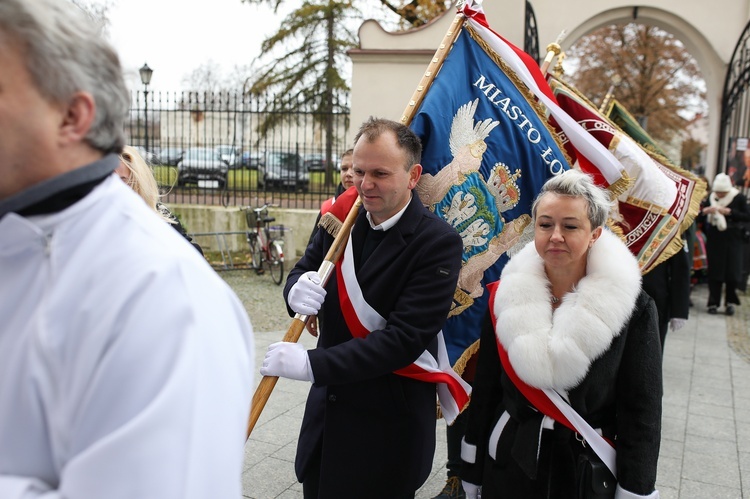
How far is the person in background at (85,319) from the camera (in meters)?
0.87

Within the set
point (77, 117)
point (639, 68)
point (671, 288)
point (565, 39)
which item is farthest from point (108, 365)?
point (639, 68)

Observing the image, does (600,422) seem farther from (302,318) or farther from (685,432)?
(685,432)

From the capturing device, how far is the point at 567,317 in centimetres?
220

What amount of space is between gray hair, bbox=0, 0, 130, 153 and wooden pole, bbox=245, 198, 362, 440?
1483 mm

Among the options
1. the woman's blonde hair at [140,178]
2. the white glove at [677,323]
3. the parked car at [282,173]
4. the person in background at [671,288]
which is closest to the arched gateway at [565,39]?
the parked car at [282,173]

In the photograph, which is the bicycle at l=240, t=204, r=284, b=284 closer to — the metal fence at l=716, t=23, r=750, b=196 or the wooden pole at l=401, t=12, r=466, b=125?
the wooden pole at l=401, t=12, r=466, b=125

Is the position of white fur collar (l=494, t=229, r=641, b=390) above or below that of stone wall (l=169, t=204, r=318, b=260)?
above

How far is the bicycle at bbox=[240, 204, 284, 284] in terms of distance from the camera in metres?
10.4

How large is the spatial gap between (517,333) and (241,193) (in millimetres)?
11128

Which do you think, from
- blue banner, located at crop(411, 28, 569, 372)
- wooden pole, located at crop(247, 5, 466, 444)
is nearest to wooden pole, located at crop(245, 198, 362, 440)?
wooden pole, located at crop(247, 5, 466, 444)

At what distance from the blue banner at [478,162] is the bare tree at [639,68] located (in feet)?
82.7

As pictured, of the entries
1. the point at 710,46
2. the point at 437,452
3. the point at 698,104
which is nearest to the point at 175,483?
the point at 437,452

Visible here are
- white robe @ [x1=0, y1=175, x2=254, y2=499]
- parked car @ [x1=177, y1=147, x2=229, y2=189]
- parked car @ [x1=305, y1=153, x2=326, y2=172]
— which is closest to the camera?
white robe @ [x1=0, y1=175, x2=254, y2=499]

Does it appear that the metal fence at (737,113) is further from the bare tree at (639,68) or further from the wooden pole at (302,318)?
the bare tree at (639,68)
